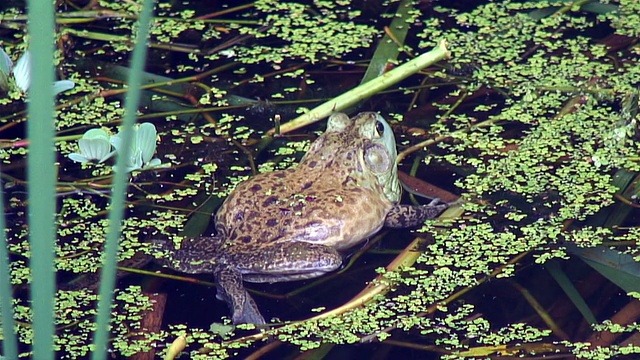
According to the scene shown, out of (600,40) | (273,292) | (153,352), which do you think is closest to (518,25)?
(600,40)

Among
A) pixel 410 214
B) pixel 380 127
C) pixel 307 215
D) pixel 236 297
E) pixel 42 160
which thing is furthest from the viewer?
pixel 380 127

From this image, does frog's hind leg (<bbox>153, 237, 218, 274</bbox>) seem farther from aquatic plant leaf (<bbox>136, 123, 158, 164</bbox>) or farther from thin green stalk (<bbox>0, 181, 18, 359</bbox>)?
thin green stalk (<bbox>0, 181, 18, 359</bbox>)

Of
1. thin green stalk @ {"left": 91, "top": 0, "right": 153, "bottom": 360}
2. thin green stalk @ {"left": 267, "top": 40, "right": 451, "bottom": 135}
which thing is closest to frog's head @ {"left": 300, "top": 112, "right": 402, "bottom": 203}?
thin green stalk @ {"left": 267, "top": 40, "right": 451, "bottom": 135}

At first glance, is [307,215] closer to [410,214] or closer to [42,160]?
[410,214]

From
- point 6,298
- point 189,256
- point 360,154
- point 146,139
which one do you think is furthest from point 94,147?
point 6,298

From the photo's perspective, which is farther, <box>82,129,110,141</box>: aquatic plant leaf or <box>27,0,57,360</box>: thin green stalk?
<box>82,129,110,141</box>: aquatic plant leaf

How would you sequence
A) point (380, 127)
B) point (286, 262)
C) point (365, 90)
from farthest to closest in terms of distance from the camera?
point (365, 90) → point (380, 127) → point (286, 262)
